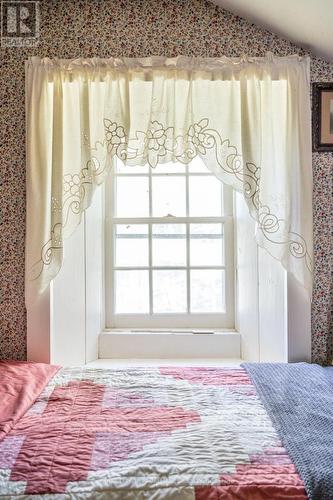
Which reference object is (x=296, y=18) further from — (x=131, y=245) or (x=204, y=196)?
(x=131, y=245)

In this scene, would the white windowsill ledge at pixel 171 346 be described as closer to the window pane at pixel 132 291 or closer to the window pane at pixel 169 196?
the window pane at pixel 132 291

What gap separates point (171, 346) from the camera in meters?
2.43

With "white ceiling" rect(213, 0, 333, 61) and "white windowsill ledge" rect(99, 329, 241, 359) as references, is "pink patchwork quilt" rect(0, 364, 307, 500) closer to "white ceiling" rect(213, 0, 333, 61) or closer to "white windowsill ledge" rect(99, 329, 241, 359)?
"white windowsill ledge" rect(99, 329, 241, 359)

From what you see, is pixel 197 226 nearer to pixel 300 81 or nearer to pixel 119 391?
pixel 300 81

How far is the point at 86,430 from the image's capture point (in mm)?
1296

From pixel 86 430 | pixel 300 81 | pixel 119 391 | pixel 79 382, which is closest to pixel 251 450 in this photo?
pixel 86 430

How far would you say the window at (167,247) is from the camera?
8.34 ft

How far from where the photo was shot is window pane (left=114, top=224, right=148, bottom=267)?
2561mm

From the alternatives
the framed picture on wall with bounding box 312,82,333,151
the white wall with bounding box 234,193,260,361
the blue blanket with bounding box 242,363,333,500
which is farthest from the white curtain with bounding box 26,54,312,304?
the blue blanket with bounding box 242,363,333,500

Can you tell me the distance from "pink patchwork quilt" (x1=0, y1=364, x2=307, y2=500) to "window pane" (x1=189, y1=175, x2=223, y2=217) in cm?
113

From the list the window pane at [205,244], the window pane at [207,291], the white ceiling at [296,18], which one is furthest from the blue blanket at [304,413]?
the white ceiling at [296,18]

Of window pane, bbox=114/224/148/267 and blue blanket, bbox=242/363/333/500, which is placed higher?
window pane, bbox=114/224/148/267

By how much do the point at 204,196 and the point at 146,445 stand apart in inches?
64.9

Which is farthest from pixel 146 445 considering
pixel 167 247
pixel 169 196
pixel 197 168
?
pixel 197 168
